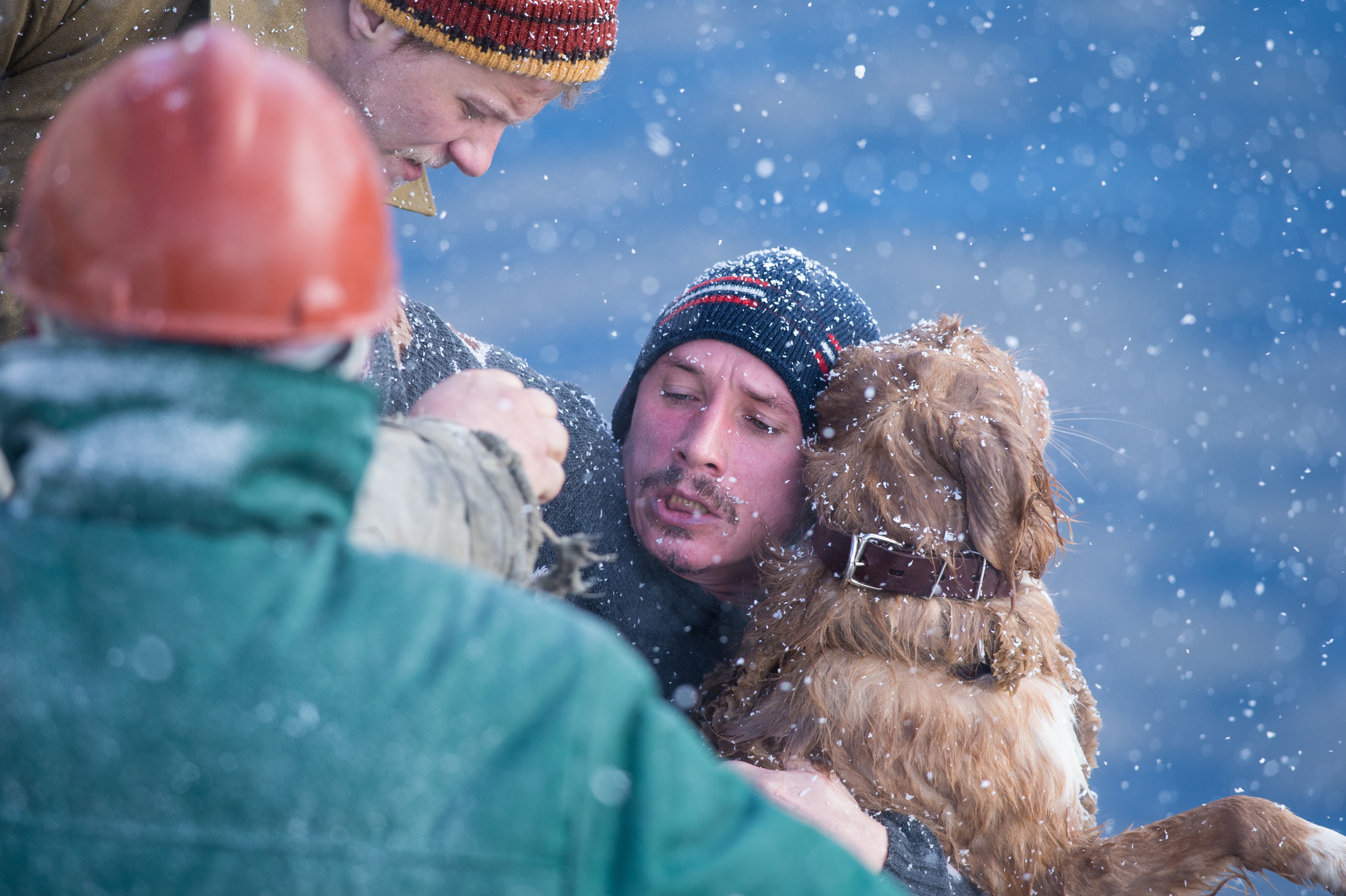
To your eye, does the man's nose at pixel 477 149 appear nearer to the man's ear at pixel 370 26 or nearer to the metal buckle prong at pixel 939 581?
the man's ear at pixel 370 26

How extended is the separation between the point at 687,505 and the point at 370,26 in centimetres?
143

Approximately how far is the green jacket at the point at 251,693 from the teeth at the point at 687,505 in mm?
1940

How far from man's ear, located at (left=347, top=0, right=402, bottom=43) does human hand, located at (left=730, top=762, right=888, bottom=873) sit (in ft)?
6.13

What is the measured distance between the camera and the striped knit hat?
96.5 inches

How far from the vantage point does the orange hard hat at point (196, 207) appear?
2.47 ft

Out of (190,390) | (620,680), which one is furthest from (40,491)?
(620,680)

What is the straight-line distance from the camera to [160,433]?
0.73 metres

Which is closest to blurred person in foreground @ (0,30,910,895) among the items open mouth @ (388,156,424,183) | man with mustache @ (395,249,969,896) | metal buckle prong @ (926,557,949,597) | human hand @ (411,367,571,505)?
human hand @ (411,367,571,505)

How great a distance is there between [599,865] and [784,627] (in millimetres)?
A: 1741

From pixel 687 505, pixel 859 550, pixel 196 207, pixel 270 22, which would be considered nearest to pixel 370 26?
pixel 270 22

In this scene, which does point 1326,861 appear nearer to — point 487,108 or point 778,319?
point 778,319

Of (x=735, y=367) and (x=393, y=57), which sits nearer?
(x=393, y=57)

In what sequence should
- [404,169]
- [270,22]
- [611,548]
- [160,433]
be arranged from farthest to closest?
[611,548], [404,169], [270,22], [160,433]

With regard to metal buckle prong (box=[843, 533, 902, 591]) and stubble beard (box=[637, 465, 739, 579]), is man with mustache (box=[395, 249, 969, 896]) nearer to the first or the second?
stubble beard (box=[637, 465, 739, 579])
